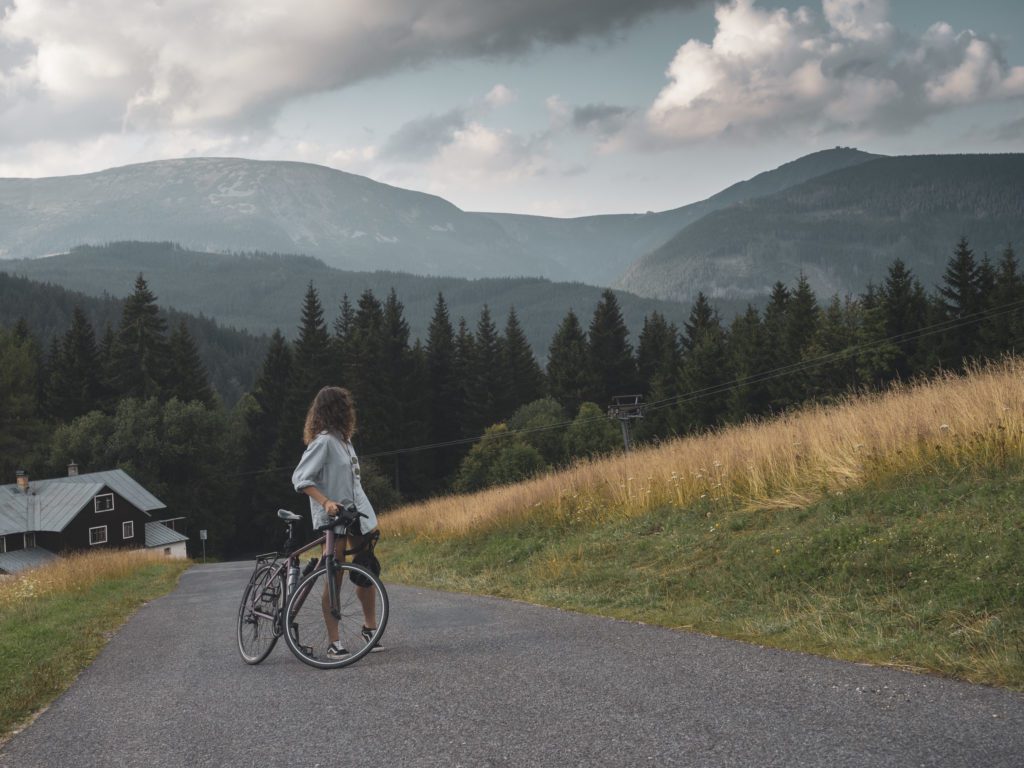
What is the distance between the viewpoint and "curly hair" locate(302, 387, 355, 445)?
25.3 ft

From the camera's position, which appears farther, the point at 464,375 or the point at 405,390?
the point at 464,375

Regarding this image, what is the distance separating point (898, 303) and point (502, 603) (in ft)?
186

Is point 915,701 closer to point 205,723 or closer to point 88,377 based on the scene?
point 205,723

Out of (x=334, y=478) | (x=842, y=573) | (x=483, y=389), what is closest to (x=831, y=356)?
(x=483, y=389)

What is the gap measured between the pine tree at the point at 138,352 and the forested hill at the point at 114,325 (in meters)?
67.9

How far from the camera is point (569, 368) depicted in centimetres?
8369

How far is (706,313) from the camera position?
8806 cm

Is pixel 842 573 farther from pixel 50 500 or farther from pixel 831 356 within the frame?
pixel 50 500

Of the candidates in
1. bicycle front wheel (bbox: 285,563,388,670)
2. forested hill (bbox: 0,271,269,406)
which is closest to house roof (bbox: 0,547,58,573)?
bicycle front wheel (bbox: 285,563,388,670)

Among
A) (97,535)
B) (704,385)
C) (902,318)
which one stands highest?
(902,318)

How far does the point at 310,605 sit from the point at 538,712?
3133 mm

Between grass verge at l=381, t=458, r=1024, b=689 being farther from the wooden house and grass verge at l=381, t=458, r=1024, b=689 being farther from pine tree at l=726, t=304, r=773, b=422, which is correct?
the wooden house

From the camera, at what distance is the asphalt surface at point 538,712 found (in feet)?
14.9

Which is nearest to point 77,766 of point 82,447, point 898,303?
point 898,303
